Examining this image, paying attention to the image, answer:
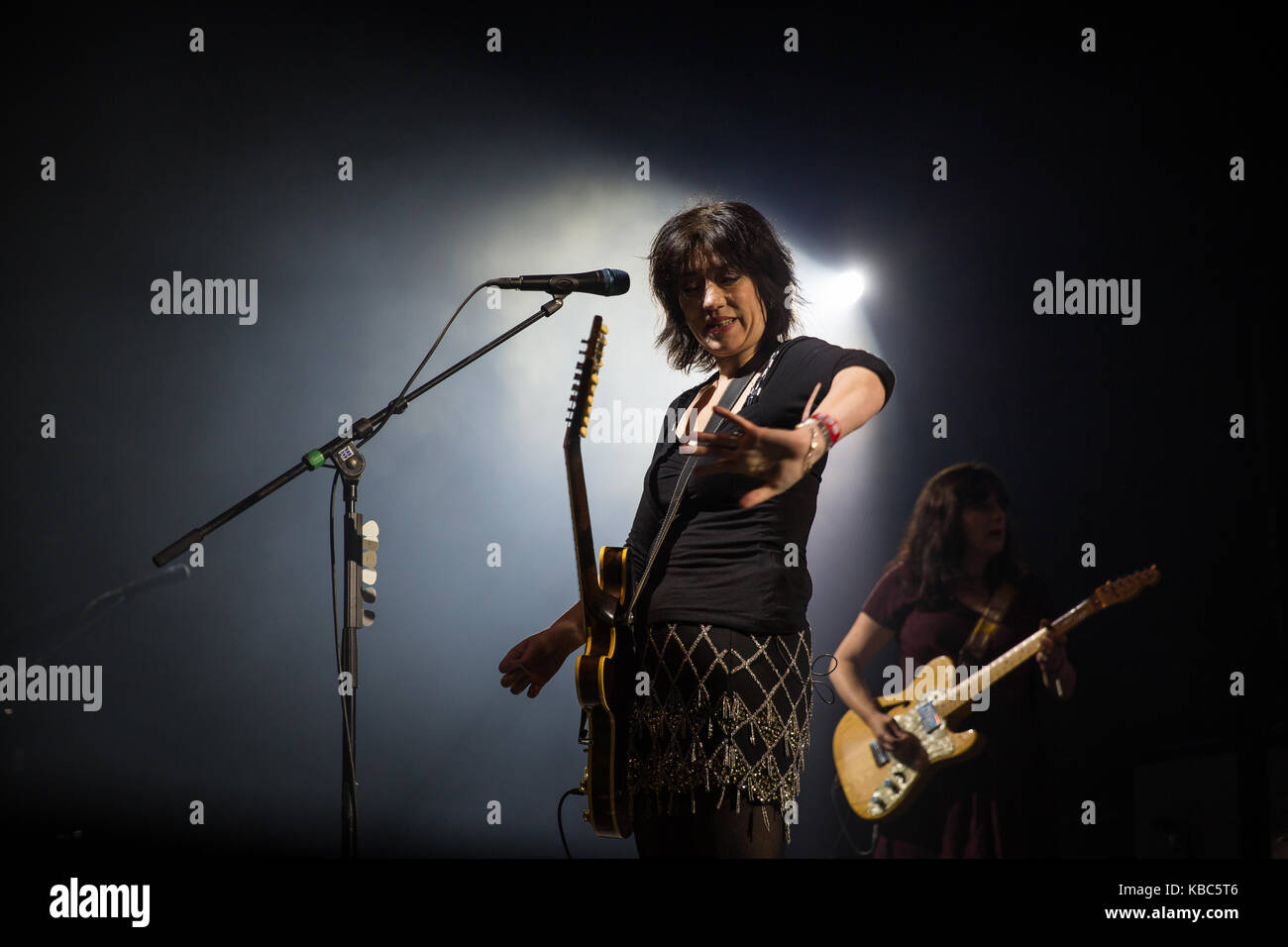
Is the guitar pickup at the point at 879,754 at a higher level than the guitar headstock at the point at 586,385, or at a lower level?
lower

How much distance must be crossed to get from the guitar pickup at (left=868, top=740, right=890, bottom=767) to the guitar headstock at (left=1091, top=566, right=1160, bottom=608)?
0.67 m

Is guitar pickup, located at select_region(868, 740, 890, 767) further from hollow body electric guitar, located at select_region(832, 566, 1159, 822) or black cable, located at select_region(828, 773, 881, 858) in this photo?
black cable, located at select_region(828, 773, 881, 858)

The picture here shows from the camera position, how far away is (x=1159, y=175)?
2.88 m

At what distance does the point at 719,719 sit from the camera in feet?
6.23

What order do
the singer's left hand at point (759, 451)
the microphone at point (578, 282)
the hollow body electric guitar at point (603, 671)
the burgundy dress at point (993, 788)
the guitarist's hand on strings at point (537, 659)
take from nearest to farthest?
1. the singer's left hand at point (759, 451)
2. the hollow body electric guitar at point (603, 671)
3. the guitarist's hand on strings at point (537, 659)
4. the microphone at point (578, 282)
5. the burgundy dress at point (993, 788)

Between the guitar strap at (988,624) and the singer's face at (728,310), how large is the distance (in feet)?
3.35

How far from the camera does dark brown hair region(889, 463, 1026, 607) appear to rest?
2.77 m

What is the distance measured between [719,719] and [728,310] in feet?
2.77

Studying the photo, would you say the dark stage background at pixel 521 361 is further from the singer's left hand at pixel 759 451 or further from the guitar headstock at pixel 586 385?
the singer's left hand at pixel 759 451

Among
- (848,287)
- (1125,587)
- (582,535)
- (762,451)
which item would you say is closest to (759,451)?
(762,451)

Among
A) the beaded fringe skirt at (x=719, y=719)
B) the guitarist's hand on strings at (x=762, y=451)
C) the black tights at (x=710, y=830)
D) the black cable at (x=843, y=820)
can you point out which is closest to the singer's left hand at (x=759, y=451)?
the guitarist's hand on strings at (x=762, y=451)

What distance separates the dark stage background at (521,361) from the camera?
2.81 meters

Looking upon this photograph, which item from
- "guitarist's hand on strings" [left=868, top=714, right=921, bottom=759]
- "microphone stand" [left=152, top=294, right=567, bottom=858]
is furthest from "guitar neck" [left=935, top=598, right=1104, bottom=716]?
"microphone stand" [left=152, top=294, right=567, bottom=858]
